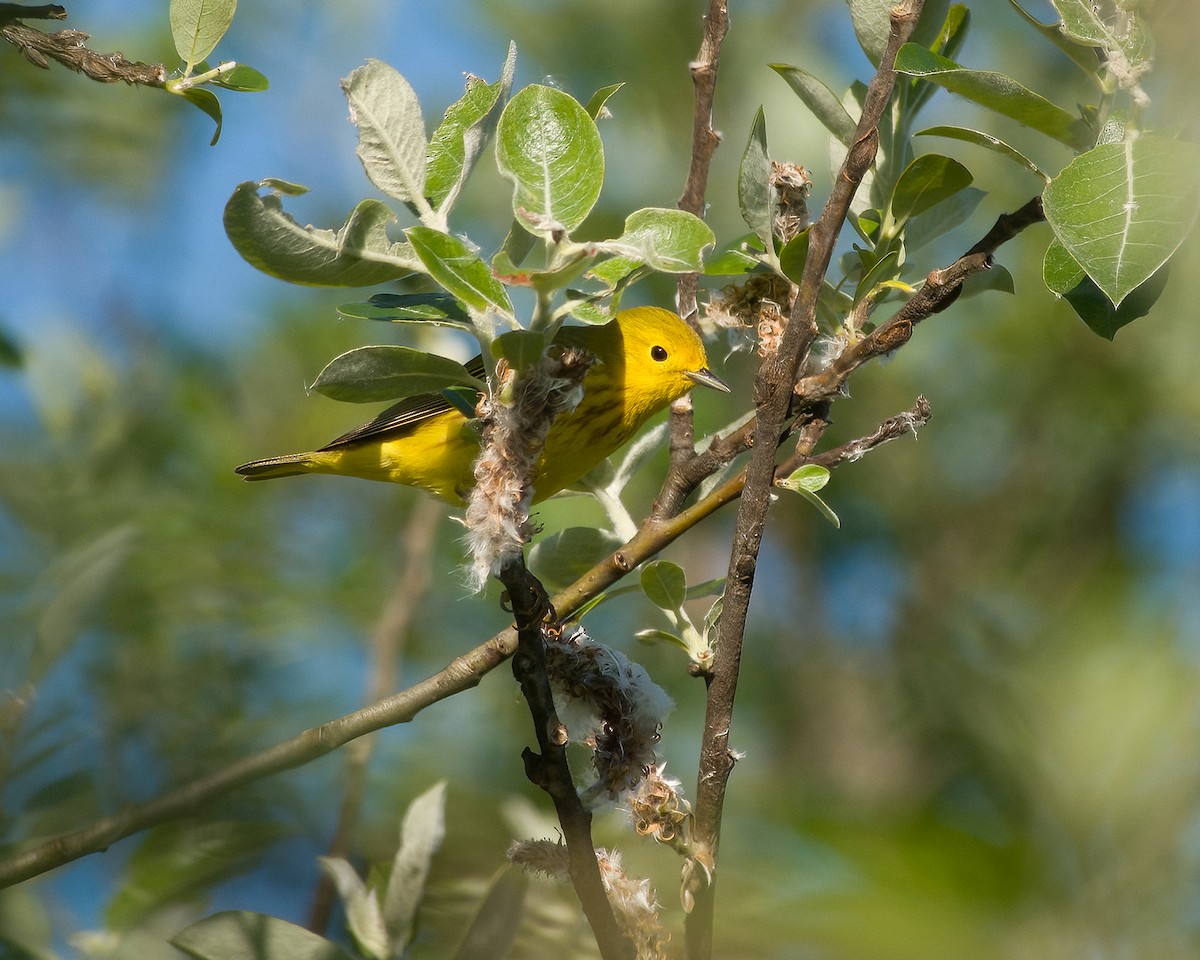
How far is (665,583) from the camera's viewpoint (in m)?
1.95

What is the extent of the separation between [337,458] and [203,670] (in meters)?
1.33

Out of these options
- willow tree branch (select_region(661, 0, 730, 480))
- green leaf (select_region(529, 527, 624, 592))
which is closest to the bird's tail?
green leaf (select_region(529, 527, 624, 592))

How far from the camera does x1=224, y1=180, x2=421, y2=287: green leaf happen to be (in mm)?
1482

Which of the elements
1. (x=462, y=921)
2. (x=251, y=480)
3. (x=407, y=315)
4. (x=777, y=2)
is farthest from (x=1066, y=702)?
(x=777, y=2)

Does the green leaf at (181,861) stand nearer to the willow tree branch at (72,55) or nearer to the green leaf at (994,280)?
the willow tree branch at (72,55)

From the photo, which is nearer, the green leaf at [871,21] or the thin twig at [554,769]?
the thin twig at [554,769]

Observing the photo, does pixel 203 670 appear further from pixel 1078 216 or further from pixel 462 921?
pixel 1078 216

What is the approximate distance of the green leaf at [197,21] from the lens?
169cm

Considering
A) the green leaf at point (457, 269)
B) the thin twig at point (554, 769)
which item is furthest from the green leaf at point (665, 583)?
the green leaf at point (457, 269)

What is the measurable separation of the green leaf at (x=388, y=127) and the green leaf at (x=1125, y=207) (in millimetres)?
851

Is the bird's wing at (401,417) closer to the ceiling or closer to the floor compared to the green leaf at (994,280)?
closer to the ceiling

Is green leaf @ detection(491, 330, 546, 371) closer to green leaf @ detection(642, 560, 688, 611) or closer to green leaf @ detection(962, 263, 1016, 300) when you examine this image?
green leaf @ detection(642, 560, 688, 611)

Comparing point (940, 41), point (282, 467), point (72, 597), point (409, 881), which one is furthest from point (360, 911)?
point (940, 41)

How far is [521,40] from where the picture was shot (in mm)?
4562
